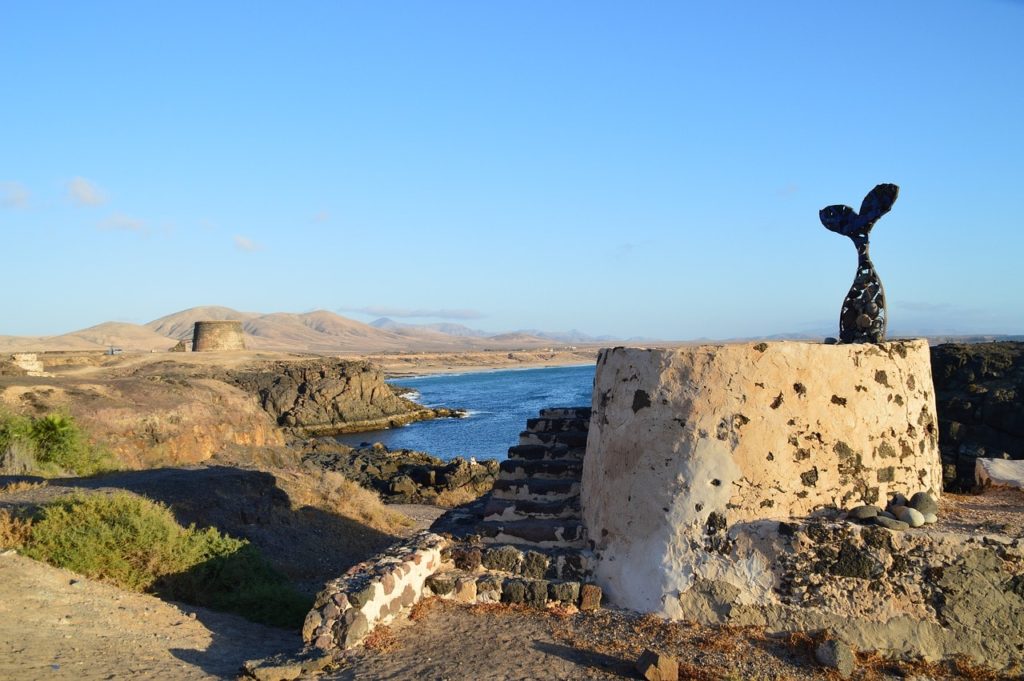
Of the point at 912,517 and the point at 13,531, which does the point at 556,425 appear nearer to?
the point at 912,517

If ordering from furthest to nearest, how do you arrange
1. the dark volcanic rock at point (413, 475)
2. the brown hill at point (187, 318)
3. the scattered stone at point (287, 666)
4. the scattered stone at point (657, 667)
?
the brown hill at point (187, 318)
the dark volcanic rock at point (413, 475)
the scattered stone at point (287, 666)
the scattered stone at point (657, 667)

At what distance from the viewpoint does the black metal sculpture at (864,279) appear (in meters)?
7.08

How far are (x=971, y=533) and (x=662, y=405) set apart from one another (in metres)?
2.38

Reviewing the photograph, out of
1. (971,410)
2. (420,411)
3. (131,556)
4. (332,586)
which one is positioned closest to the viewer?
(332,586)

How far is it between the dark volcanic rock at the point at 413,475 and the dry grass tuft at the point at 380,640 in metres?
12.9

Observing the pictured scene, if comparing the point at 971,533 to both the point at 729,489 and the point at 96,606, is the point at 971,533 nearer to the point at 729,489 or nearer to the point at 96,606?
the point at 729,489

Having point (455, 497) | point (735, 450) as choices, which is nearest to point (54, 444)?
point (455, 497)

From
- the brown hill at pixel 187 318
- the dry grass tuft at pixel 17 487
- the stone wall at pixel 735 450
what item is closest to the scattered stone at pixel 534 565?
the stone wall at pixel 735 450

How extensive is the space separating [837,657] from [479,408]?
154ft

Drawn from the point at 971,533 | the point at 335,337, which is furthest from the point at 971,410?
the point at 335,337

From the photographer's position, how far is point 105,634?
6211 mm

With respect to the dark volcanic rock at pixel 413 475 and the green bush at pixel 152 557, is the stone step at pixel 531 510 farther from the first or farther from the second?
the dark volcanic rock at pixel 413 475

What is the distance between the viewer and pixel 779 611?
5746mm

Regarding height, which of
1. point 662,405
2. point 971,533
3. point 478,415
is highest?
point 662,405
